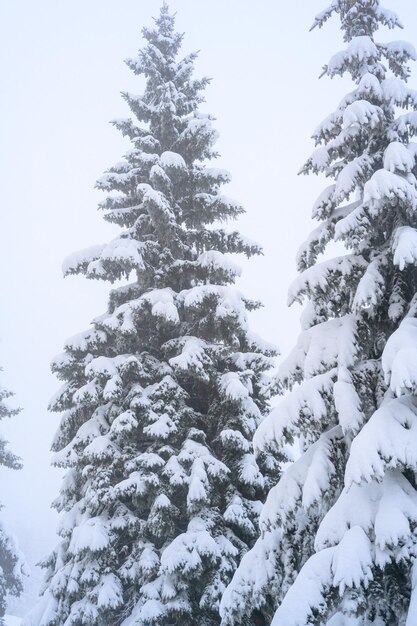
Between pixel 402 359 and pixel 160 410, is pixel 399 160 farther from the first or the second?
pixel 160 410

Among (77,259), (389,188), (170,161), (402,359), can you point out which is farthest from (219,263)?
(402,359)

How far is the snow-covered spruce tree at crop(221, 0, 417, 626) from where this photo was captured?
212 inches

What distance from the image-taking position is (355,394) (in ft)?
21.3

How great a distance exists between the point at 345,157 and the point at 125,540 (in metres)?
9.10

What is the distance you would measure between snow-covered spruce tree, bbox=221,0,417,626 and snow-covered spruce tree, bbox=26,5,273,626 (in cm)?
281

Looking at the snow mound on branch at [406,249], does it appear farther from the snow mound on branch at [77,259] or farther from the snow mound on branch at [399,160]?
the snow mound on branch at [77,259]

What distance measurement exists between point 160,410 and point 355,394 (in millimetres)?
5710

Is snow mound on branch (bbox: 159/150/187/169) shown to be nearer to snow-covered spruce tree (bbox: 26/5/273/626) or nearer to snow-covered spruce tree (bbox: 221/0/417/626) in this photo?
snow-covered spruce tree (bbox: 26/5/273/626)

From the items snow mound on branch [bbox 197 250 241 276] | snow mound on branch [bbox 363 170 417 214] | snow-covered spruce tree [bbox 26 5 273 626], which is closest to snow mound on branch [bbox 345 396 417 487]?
snow mound on branch [bbox 363 170 417 214]

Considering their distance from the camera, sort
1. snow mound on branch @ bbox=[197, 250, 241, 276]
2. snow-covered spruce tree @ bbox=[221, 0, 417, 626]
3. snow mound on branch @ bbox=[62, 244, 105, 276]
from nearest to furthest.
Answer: snow-covered spruce tree @ bbox=[221, 0, 417, 626] → snow mound on branch @ bbox=[197, 250, 241, 276] → snow mound on branch @ bbox=[62, 244, 105, 276]

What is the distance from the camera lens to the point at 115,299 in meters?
13.7

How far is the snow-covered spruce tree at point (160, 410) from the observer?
980cm

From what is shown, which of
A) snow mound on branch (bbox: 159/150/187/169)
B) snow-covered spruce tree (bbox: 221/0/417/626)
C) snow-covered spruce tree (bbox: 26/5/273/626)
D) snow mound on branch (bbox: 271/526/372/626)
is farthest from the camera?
snow mound on branch (bbox: 159/150/187/169)

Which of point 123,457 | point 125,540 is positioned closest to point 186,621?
point 125,540
